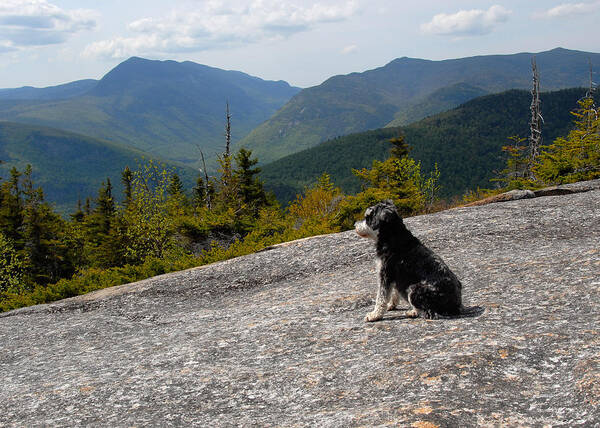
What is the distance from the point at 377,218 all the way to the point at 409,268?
1129 mm

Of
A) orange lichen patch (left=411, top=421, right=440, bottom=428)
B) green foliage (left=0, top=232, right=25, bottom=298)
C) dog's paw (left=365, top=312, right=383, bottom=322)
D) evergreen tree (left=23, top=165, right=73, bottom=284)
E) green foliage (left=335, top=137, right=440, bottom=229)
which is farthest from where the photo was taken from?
evergreen tree (left=23, top=165, right=73, bottom=284)

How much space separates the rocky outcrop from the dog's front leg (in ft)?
0.78

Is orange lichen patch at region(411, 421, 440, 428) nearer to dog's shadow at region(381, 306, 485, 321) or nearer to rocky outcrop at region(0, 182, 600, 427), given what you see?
rocky outcrop at region(0, 182, 600, 427)

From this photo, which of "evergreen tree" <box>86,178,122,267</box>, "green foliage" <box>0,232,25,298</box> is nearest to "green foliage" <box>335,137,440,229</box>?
"green foliage" <box>0,232,25,298</box>

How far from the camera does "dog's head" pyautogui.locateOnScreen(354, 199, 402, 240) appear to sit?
7965mm

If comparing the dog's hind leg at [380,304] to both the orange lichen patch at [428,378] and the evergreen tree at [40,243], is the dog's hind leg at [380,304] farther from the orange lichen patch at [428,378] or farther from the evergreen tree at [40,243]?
the evergreen tree at [40,243]

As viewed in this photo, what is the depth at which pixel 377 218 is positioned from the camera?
800cm

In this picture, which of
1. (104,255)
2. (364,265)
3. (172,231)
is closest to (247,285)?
(364,265)

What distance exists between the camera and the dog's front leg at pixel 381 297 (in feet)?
27.2

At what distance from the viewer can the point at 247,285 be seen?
15.1 metres

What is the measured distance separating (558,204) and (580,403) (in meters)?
14.5

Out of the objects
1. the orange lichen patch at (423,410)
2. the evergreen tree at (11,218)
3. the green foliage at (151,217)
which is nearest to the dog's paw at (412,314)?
the orange lichen patch at (423,410)

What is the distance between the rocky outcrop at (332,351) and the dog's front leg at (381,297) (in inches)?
9.4

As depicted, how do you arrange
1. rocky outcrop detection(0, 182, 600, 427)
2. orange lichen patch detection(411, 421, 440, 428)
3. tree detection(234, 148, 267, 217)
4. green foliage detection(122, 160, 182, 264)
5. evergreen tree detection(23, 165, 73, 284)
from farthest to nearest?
tree detection(234, 148, 267, 217), evergreen tree detection(23, 165, 73, 284), green foliage detection(122, 160, 182, 264), rocky outcrop detection(0, 182, 600, 427), orange lichen patch detection(411, 421, 440, 428)
